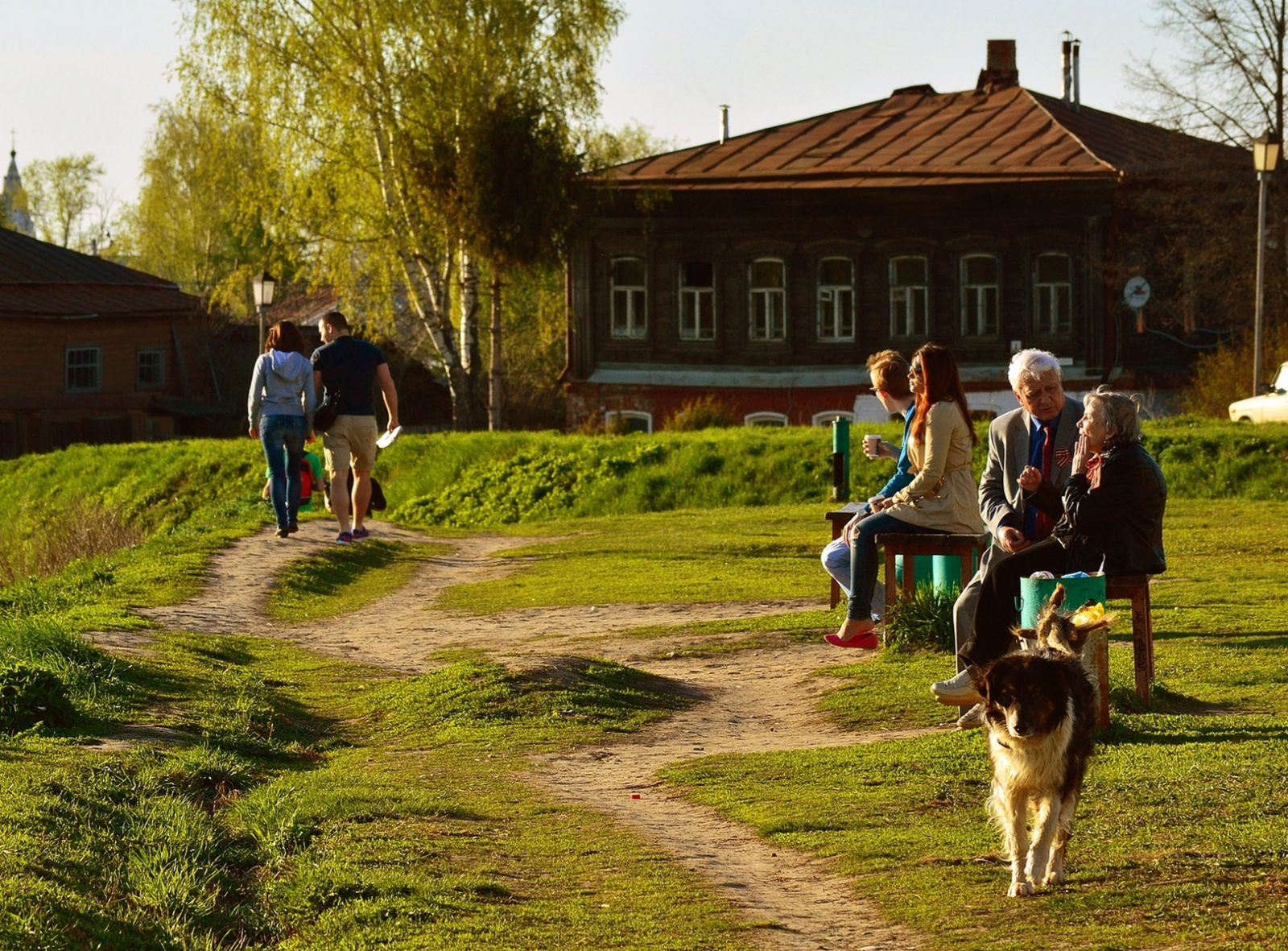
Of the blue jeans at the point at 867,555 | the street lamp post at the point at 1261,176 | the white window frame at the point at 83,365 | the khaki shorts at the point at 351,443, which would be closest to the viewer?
the blue jeans at the point at 867,555

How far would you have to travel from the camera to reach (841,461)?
24484mm

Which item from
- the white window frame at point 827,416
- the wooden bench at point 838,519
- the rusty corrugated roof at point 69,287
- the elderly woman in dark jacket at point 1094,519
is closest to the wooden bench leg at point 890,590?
the wooden bench at point 838,519

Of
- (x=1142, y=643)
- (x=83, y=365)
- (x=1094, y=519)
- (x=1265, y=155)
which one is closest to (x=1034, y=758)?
(x=1094, y=519)

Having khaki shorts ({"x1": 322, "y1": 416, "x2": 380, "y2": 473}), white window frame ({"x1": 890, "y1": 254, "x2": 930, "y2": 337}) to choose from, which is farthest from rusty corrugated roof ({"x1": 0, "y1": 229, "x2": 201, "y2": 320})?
khaki shorts ({"x1": 322, "y1": 416, "x2": 380, "y2": 473})

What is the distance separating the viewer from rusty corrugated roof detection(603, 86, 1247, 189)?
Answer: 131ft

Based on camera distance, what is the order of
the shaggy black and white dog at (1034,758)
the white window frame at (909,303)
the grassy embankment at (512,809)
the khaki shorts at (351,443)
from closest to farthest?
the grassy embankment at (512,809), the shaggy black and white dog at (1034,758), the khaki shorts at (351,443), the white window frame at (909,303)

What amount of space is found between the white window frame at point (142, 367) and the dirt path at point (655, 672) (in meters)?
34.0

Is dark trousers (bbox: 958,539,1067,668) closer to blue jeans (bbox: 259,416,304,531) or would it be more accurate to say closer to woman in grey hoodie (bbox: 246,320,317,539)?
woman in grey hoodie (bbox: 246,320,317,539)

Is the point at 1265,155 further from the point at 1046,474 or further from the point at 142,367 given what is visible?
the point at 142,367

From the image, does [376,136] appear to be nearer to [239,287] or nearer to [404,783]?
[239,287]

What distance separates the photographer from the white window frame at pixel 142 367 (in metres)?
54.3

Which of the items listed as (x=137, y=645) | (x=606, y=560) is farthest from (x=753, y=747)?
(x=606, y=560)

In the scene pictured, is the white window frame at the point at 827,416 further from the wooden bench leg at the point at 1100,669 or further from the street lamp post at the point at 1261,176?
the wooden bench leg at the point at 1100,669

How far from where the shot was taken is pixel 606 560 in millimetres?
20438
